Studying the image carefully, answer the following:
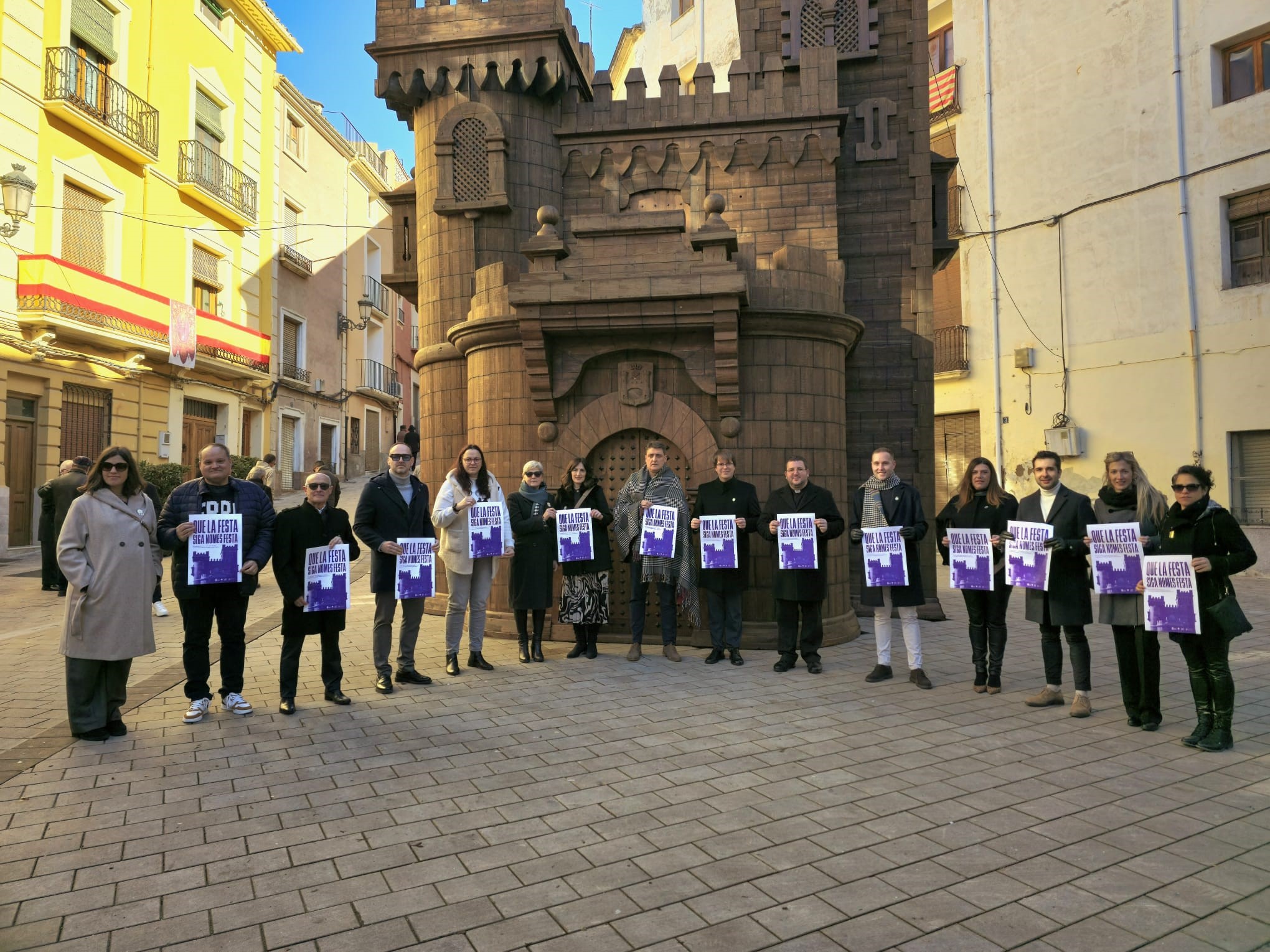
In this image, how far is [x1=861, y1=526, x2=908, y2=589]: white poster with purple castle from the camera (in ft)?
22.9

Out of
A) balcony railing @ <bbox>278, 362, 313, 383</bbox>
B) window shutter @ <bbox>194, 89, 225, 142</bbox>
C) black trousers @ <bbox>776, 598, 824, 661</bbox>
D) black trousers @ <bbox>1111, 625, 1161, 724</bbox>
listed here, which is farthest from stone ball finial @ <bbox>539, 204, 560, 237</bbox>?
balcony railing @ <bbox>278, 362, 313, 383</bbox>

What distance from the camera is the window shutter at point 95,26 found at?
18297 millimetres

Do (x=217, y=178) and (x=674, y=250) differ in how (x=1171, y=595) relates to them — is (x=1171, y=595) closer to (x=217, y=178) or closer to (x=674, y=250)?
(x=674, y=250)

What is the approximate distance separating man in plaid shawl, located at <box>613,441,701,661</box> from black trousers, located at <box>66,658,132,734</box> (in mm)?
4233

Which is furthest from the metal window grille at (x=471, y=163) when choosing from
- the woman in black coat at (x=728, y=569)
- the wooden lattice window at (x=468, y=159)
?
the woman in black coat at (x=728, y=569)

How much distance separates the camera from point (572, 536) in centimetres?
789

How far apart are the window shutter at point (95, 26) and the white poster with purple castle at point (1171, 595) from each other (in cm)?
2302

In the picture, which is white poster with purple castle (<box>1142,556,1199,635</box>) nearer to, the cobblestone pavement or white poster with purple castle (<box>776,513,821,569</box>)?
the cobblestone pavement

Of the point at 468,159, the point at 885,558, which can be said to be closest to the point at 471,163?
the point at 468,159

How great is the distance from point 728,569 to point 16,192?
617 inches

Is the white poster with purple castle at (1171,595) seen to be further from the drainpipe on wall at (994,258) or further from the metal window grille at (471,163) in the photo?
the drainpipe on wall at (994,258)

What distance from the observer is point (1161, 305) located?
16406 millimetres

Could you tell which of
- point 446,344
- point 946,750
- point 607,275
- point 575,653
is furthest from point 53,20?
point 946,750

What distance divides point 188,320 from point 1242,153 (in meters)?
23.3
